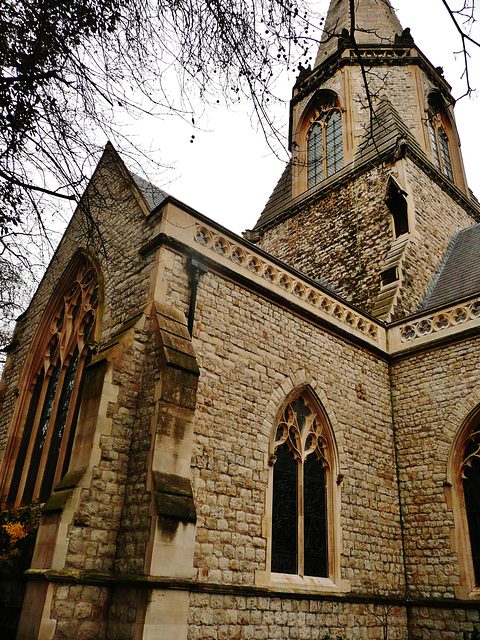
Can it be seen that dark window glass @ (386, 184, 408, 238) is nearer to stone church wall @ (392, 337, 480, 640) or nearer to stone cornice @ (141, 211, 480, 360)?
stone cornice @ (141, 211, 480, 360)

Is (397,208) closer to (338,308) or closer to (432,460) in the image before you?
(338,308)

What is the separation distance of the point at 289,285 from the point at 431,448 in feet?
12.6

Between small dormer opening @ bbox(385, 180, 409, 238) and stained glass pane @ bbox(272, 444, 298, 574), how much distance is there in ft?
24.5

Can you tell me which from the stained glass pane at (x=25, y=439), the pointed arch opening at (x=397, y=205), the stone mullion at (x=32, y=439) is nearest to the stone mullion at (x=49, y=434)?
the stone mullion at (x=32, y=439)

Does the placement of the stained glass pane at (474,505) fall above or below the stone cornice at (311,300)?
below

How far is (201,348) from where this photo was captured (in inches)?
284

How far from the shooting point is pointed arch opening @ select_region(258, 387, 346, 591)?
740cm

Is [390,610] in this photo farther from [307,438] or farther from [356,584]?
[307,438]

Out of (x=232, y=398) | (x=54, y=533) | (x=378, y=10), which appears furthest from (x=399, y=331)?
(x=378, y=10)

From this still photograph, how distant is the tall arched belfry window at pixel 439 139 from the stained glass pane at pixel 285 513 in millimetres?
12034

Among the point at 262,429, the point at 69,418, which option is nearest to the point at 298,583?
the point at 262,429

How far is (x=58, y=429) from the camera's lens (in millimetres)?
8742

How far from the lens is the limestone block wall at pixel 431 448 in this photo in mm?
8578

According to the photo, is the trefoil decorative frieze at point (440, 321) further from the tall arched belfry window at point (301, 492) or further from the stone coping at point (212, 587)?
the stone coping at point (212, 587)
